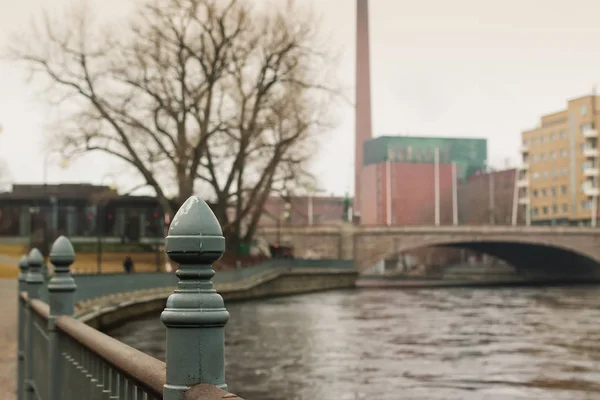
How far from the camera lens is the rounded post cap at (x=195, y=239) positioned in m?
2.56

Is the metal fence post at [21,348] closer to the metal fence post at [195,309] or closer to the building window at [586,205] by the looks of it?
the metal fence post at [195,309]

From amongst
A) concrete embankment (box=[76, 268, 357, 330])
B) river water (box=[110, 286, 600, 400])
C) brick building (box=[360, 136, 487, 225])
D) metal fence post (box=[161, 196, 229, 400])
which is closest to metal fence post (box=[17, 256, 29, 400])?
river water (box=[110, 286, 600, 400])

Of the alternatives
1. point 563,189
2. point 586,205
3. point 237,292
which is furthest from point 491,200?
point 237,292

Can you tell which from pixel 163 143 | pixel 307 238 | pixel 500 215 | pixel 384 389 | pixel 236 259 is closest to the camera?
pixel 384 389

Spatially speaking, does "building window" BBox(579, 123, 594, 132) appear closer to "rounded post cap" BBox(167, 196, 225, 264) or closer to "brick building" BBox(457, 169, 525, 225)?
"brick building" BBox(457, 169, 525, 225)

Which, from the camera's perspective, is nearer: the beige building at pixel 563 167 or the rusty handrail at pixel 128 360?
the rusty handrail at pixel 128 360

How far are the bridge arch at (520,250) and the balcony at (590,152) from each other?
13.7m

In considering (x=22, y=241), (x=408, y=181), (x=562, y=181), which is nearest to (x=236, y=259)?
(x=22, y=241)

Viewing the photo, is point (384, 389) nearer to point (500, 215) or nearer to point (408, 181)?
point (500, 215)

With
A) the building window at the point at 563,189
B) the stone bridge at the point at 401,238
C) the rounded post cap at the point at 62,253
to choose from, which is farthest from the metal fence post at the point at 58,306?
the building window at the point at 563,189

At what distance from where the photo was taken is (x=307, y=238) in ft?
229

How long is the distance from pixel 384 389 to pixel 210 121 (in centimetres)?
2735

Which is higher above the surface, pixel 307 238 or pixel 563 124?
pixel 563 124

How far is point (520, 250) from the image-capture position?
76938 millimetres
